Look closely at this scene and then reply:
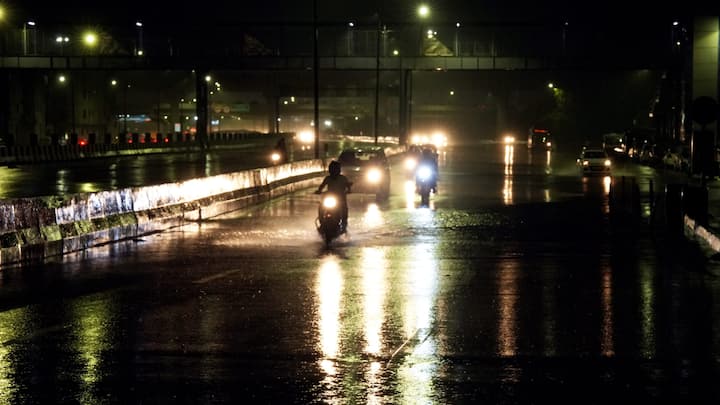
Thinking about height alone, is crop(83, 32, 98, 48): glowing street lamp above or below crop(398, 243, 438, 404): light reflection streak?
above

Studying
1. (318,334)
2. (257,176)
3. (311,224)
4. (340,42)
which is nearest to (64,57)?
(340,42)

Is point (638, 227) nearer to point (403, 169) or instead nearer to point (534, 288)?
point (534, 288)

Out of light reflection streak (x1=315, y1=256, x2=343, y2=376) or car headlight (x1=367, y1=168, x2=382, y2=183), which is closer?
light reflection streak (x1=315, y1=256, x2=343, y2=376)

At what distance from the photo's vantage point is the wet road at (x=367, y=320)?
849 cm

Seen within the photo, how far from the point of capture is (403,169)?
59719 mm

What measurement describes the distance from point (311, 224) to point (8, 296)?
38.8 ft

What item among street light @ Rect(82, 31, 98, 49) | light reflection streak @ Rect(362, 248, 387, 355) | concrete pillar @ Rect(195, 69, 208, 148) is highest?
street light @ Rect(82, 31, 98, 49)

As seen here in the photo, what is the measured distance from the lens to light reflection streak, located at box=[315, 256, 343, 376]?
9719mm

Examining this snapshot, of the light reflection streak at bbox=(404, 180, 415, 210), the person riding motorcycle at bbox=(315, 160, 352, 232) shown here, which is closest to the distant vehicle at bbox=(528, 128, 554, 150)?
the light reflection streak at bbox=(404, 180, 415, 210)

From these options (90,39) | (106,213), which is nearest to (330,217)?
(106,213)

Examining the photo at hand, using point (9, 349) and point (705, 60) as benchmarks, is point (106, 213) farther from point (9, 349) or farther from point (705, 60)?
point (705, 60)

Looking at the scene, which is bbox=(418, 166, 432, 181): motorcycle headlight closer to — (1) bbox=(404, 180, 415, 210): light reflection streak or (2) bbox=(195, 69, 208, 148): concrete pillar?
(1) bbox=(404, 180, 415, 210): light reflection streak

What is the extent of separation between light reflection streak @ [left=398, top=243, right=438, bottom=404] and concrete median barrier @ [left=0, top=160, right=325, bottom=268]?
6.04 meters

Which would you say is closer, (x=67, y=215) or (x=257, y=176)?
(x=67, y=215)
